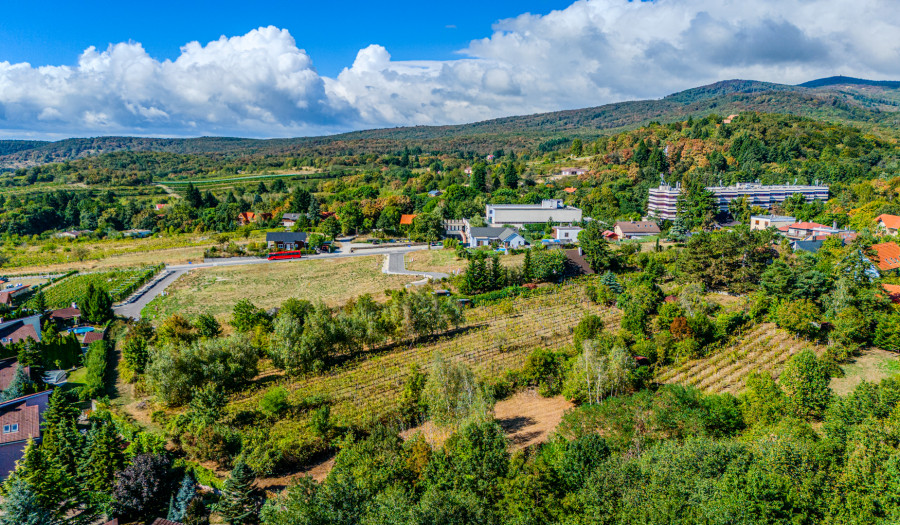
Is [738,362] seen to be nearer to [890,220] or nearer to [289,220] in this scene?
[890,220]

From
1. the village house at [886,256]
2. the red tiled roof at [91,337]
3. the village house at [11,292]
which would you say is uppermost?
the village house at [886,256]

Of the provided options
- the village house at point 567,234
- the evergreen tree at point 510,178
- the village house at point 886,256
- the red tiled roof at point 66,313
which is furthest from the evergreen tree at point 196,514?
the evergreen tree at point 510,178

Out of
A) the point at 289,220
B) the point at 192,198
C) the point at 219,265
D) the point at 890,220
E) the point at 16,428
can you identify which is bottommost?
the point at 16,428

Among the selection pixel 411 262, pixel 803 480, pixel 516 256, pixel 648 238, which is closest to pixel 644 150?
pixel 648 238

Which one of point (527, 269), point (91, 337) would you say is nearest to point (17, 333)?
point (91, 337)

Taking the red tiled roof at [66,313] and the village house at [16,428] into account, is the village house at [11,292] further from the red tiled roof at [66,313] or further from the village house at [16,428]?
the village house at [16,428]

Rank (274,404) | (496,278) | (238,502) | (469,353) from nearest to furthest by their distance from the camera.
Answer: (238,502), (274,404), (469,353), (496,278)

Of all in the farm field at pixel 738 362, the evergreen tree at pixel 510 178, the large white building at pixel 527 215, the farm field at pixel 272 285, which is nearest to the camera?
the farm field at pixel 738 362
